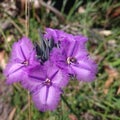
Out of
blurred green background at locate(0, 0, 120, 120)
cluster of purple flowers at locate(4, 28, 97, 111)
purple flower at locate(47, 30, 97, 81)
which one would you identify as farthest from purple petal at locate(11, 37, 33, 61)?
blurred green background at locate(0, 0, 120, 120)

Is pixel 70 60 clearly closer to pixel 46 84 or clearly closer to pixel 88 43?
pixel 46 84

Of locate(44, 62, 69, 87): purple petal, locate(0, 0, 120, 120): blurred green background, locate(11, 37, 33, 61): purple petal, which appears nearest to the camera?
locate(44, 62, 69, 87): purple petal

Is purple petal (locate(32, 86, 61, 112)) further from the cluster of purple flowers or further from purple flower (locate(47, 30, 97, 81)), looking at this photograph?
purple flower (locate(47, 30, 97, 81))

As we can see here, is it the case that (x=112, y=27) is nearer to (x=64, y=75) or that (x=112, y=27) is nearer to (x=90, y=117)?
(x=90, y=117)

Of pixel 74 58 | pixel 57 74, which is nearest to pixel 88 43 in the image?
pixel 74 58

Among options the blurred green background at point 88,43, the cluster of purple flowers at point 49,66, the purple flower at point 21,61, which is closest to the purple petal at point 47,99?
the cluster of purple flowers at point 49,66

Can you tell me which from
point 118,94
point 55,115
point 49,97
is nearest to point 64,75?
point 49,97
